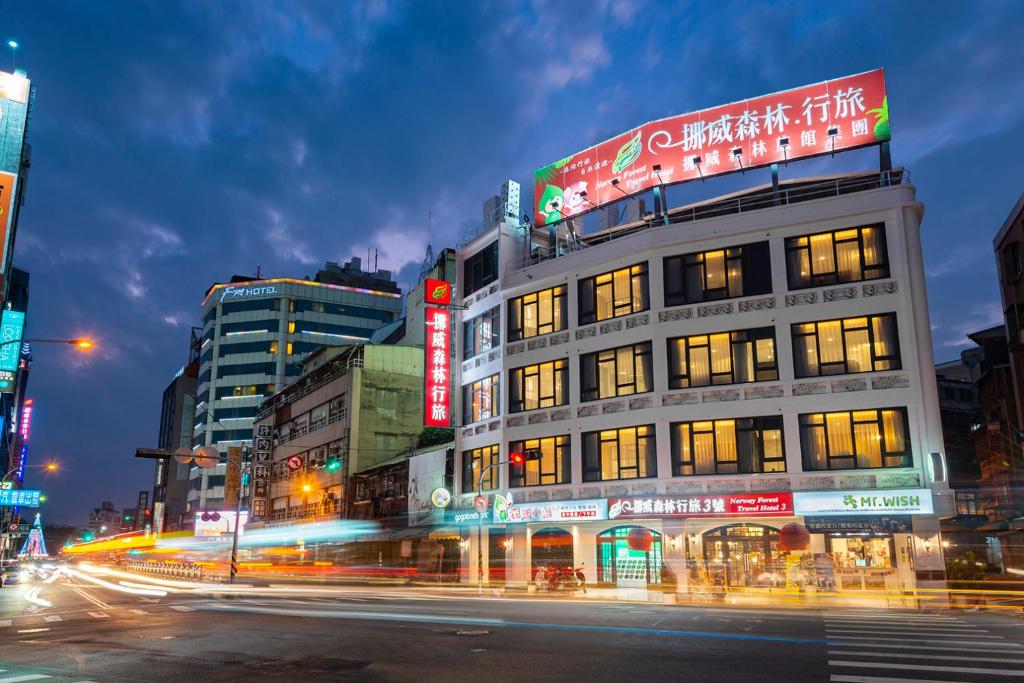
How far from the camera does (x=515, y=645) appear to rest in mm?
15344

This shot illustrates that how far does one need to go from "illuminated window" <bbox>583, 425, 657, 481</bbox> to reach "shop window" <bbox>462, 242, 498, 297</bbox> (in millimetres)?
12012

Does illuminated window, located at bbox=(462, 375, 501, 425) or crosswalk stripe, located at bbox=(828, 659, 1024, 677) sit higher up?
illuminated window, located at bbox=(462, 375, 501, 425)

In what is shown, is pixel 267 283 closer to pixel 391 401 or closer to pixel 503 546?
pixel 391 401

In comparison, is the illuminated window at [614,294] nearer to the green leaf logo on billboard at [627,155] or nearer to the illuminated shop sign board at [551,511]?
the green leaf logo on billboard at [627,155]

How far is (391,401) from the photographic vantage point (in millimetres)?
61125

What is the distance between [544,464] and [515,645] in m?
23.6

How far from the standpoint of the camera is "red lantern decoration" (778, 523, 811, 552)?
30438 mm

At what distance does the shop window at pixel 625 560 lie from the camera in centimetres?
3434

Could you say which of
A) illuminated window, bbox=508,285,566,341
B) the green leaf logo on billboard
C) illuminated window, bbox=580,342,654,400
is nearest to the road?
illuminated window, bbox=580,342,654,400

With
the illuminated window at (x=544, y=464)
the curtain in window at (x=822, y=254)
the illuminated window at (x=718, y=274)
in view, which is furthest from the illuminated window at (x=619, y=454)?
the curtain in window at (x=822, y=254)

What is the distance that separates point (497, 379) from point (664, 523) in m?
12.7

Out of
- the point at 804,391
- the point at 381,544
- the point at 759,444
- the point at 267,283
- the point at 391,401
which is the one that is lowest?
the point at 381,544

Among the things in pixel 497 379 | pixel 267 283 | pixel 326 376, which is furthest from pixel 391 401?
pixel 267 283

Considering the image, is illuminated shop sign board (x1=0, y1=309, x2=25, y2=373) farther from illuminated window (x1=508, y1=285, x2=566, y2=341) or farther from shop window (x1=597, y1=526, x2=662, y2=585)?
shop window (x1=597, y1=526, x2=662, y2=585)
